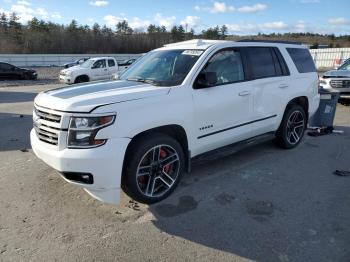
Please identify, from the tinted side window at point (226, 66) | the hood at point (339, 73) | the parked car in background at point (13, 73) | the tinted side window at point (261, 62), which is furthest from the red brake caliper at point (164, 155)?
the parked car in background at point (13, 73)

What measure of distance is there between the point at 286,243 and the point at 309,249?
0.21 m

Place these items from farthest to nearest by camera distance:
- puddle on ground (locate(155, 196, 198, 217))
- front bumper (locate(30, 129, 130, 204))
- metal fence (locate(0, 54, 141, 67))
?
metal fence (locate(0, 54, 141, 67))
puddle on ground (locate(155, 196, 198, 217))
front bumper (locate(30, 129, 130, 204))

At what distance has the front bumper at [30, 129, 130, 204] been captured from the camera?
12.3 feet

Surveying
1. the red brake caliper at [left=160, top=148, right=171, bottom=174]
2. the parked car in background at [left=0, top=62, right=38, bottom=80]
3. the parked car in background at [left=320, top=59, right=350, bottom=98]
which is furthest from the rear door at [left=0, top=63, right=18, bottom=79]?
the red brake caliper at [left=160, top=148, right=171, bottom=174]

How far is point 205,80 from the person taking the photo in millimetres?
4691

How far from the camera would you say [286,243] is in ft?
11.7

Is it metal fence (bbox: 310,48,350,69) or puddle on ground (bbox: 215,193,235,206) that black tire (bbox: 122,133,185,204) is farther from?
metal fence (bbox: 310,48,350,69)

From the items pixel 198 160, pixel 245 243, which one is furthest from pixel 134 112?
pixel 245 243

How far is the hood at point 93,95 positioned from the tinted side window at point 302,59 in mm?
3241

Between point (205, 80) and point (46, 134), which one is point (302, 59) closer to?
point (205, 80)

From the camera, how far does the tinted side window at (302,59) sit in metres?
6.65

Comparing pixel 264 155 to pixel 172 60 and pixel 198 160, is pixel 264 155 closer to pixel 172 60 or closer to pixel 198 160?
pixel 198 160

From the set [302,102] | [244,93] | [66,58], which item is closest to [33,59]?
[66,58]

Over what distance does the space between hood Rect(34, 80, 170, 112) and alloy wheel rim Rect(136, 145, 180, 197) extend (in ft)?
2.16
